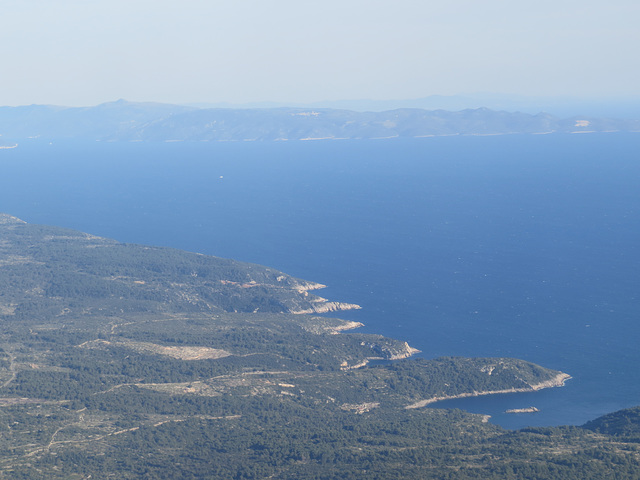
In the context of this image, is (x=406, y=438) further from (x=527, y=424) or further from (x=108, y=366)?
(x=108, y=366)

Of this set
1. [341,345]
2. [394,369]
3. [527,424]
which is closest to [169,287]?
[341,345]

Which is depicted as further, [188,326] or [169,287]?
[169,287]

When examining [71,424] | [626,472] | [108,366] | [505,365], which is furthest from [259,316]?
[626,472]

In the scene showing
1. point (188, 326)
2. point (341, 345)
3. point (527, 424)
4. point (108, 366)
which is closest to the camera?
point (527, 424)

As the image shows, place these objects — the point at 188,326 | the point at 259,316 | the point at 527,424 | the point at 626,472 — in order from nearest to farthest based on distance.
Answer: the point at 626,472 → the point at 527,424 → the point at 188,326 → the point at 259,316

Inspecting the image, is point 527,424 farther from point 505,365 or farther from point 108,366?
point 108,366

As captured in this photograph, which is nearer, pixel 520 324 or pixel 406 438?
pixel 406 438
